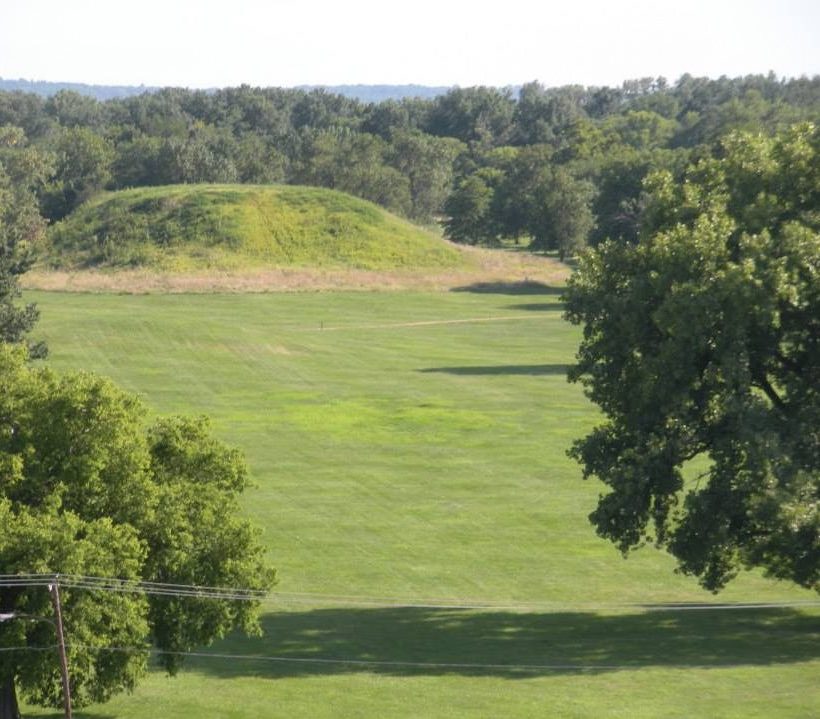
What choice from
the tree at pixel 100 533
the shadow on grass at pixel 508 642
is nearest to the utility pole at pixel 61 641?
the tree at pixel 100 533

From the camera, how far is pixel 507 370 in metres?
107

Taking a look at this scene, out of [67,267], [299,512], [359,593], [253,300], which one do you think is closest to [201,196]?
[67,267]

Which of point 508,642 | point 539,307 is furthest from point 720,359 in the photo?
point 539,307

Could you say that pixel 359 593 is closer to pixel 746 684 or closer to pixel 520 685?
pixel 520 685

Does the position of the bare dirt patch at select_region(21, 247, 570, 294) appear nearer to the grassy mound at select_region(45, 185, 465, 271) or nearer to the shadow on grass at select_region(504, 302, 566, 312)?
the grassy mound at select_region(45, 185, 465, 271)

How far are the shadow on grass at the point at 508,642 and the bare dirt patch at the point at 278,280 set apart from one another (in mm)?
100947

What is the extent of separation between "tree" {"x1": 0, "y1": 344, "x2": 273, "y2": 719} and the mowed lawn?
3.23 metres

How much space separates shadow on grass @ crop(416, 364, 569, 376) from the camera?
347 ft

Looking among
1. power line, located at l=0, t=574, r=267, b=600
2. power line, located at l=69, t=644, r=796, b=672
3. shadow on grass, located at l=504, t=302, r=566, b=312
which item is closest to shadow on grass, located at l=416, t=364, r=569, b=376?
shadow on grass, located at l=504, t=302, r=566, b=312

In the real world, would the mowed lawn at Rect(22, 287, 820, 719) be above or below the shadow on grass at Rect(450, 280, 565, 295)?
below

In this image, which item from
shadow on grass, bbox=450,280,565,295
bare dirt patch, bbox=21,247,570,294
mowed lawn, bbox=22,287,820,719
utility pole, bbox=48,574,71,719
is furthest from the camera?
shadow on grass, bbox=450,280,565,295

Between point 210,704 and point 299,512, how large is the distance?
82.0 ft

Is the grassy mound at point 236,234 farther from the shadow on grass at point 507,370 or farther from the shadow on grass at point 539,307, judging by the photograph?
the shadow on grass at point 507,370

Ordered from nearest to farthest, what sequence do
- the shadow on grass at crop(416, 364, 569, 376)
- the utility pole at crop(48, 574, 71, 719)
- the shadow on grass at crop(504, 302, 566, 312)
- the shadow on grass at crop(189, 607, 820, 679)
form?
1. the utility pole at crop(48, 574, 71, 719)
2. the shadow on grass at crop(189, 607, 820, 679)
3. the shadow on grass at crop(416, 364, 569, 376)
4. the shadow on grass at crop(504, 302, 566, 312)
